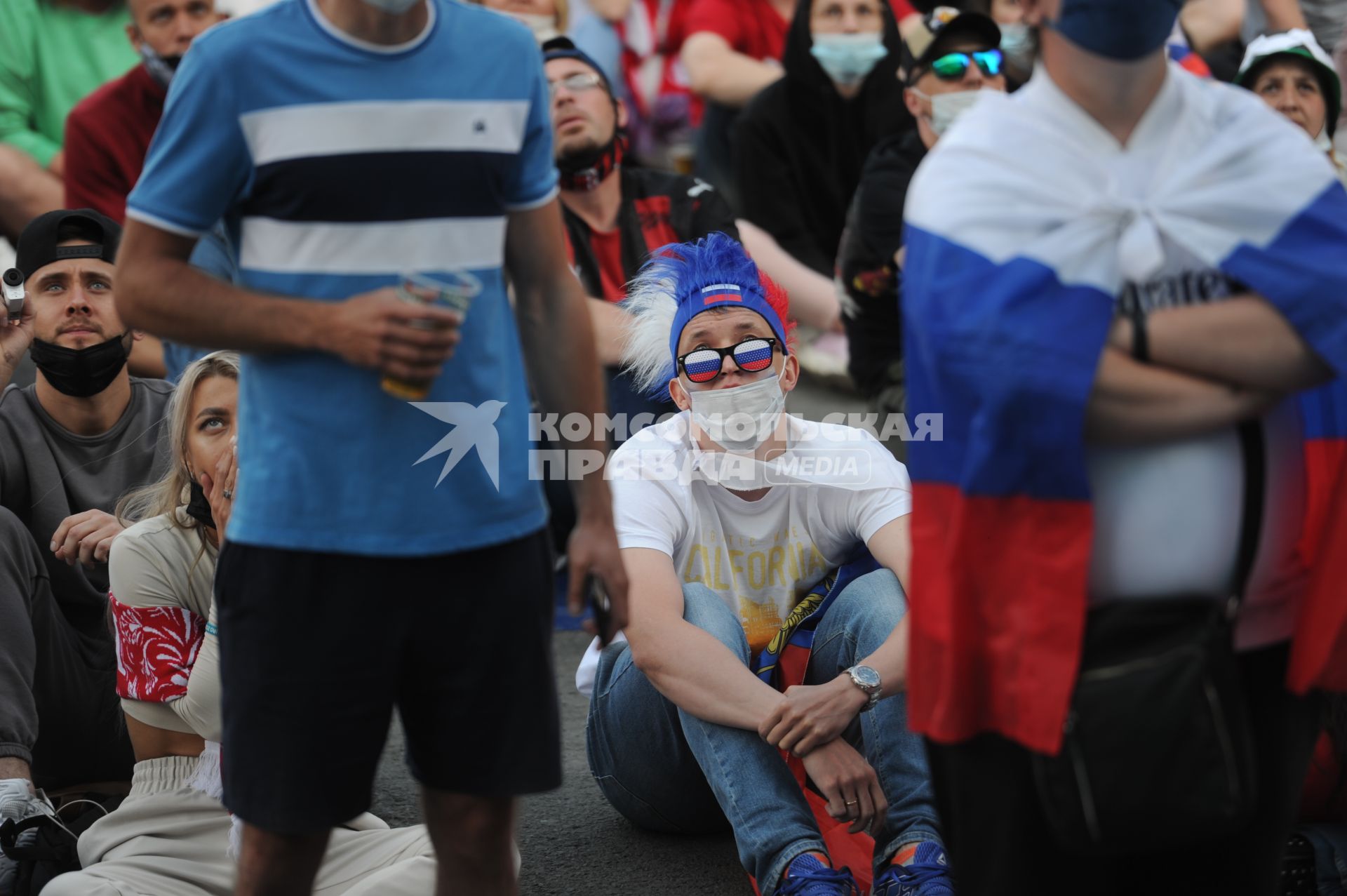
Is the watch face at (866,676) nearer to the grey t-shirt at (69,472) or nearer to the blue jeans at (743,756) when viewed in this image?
the blue jeans at (743,756)

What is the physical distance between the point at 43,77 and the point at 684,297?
3.56 meters

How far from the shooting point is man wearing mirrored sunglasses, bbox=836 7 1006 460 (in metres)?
5.29

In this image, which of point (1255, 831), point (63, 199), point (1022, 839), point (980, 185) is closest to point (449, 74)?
point (980, 185)

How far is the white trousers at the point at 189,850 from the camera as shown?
3.09 meters

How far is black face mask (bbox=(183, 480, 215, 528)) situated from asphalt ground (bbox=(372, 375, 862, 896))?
95cm

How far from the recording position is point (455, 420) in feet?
6.95

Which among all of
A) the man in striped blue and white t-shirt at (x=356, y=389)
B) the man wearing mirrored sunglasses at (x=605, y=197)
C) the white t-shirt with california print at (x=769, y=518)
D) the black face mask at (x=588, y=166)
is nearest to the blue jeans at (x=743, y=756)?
the white t-shirt with california print at (x=769, y=518)

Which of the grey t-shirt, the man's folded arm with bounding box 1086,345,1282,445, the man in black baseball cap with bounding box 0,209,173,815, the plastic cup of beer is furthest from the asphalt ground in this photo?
the man's folded arm with bounding box 1086,345,1282,445

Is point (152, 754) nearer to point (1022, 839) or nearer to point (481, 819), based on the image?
point (481, 819)

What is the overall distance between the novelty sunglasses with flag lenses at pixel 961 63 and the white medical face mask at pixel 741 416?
2.11m

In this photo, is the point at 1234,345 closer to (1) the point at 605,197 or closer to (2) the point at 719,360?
(2) the point at 719,360

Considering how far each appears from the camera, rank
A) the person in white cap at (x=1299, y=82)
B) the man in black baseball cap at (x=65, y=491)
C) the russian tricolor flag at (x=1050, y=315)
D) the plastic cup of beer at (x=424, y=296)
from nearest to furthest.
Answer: the russian tricolor flag at (x=1050, y=315) < the plastic cup of beer at (x=424, y=296) < the man in black baseball cap at (x=65, y=491) < the person in white cap at (x=1299, y=82)

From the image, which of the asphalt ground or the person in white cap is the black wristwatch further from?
the person in white cap

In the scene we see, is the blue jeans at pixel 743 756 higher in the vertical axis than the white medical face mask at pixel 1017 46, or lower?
lower
